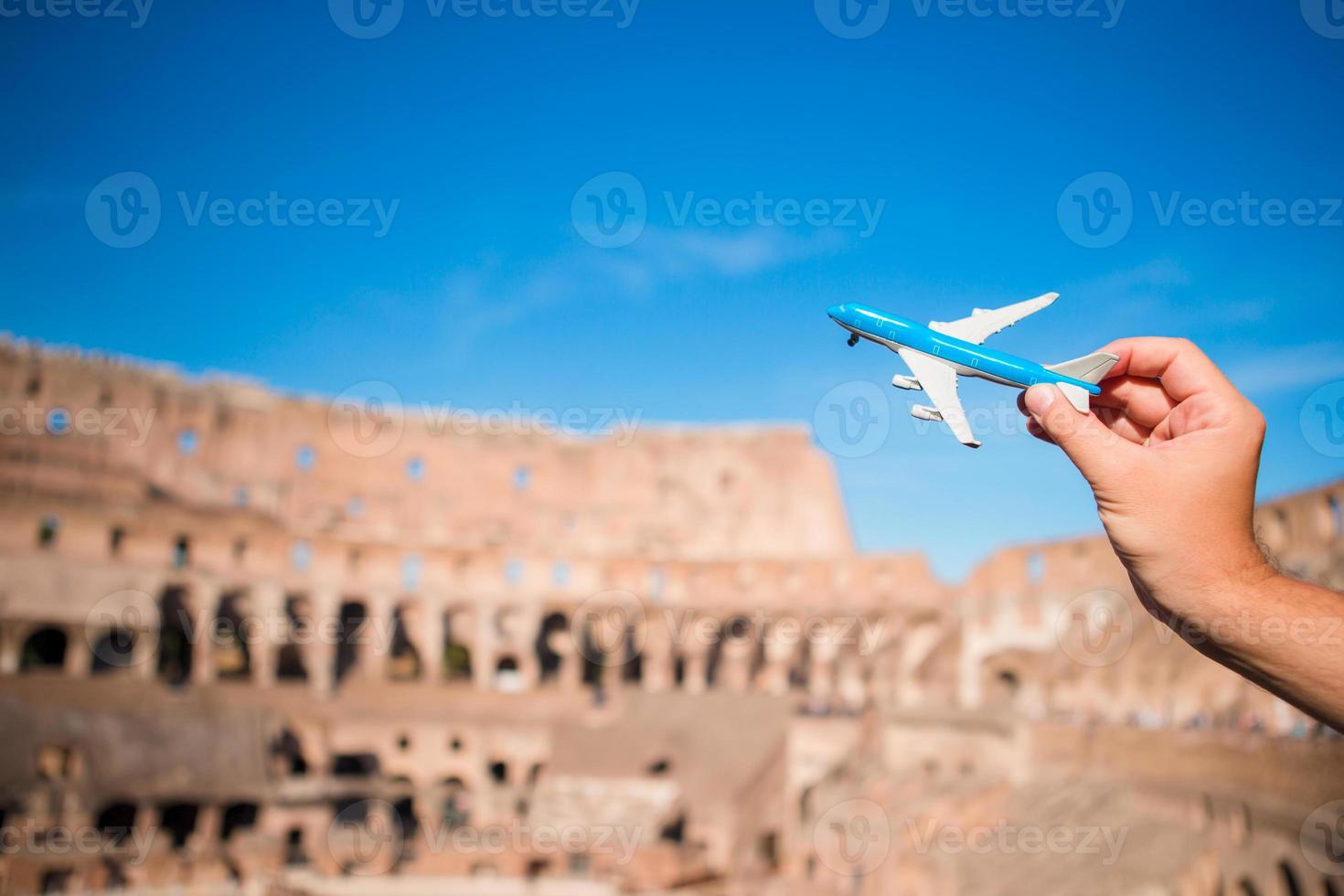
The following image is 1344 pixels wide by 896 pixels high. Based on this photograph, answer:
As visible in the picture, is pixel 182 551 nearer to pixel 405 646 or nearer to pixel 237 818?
pixel 405 646

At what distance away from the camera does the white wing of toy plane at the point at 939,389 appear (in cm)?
399

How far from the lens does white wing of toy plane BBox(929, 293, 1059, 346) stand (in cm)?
471

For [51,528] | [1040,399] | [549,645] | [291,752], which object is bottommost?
[291,752]

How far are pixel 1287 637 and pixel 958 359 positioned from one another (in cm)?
184

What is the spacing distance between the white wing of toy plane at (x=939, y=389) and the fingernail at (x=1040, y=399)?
2.26 feet

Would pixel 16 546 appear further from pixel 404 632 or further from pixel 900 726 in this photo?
pixel 900 726

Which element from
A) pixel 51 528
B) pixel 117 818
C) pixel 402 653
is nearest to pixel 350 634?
pixel 402 653

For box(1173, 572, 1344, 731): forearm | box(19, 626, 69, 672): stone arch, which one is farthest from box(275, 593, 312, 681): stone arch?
box(1173, 572, 1344, 731): forearm

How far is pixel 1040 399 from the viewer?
3037mm

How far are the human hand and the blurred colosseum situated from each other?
1577 centimetres

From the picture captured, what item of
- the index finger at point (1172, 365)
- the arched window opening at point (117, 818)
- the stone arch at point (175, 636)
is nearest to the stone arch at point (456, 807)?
the arched window opening at point (117, 818)

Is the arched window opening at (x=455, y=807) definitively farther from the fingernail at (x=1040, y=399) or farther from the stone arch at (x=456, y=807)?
the fingernail at (x=1040, y=399)

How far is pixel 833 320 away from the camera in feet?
16.2

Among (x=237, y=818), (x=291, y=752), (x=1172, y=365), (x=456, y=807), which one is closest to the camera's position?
(x=1172, y=365)
